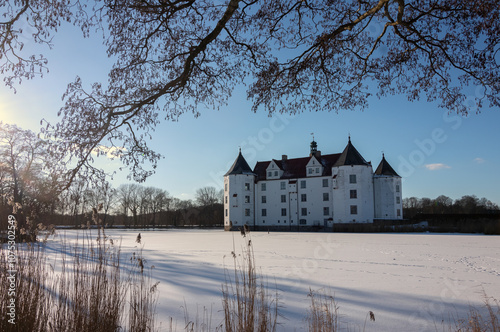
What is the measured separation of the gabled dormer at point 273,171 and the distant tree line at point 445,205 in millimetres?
33964

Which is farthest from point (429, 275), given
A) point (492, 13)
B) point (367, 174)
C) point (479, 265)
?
point (367, 174)

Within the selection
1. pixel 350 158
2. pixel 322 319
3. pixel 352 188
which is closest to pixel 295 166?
pixel 350 158

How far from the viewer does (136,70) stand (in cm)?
489

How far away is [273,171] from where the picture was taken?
156ft

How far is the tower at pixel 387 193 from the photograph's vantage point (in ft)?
139

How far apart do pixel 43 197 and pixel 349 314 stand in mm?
4160

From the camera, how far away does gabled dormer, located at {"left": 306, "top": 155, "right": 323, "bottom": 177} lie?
1735 inches

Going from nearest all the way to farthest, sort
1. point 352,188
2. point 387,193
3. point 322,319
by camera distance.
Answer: point 322,319, point 352,188, point 387,193

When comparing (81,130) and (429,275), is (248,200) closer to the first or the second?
(429,275)

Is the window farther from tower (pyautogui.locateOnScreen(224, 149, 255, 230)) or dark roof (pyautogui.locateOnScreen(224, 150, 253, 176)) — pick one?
dark roof (pyautogui.locateOnScreen(224, 150, 253, 176))

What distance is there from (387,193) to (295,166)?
11614 millimetres

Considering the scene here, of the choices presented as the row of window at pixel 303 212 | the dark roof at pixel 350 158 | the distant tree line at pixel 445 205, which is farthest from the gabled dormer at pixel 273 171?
the distant tree line at pixel 445 205

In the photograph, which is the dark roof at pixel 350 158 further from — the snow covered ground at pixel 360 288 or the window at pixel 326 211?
the snow covered ground at pixel 360 288

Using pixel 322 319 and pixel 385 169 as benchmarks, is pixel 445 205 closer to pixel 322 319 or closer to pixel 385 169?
pixel 385 169
